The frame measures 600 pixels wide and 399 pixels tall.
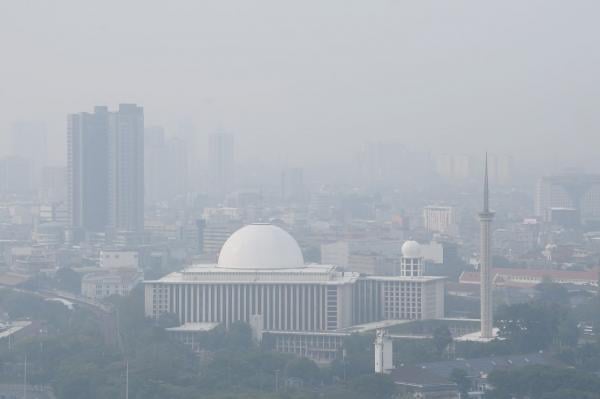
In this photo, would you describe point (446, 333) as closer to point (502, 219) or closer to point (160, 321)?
point (160, 321)

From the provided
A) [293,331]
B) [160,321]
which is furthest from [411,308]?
[160,321]

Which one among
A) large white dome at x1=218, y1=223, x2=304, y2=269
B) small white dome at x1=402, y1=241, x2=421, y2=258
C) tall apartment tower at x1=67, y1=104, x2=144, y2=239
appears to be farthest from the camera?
tall apartment tower at x1=67, y1=104, x2=144, y2=239

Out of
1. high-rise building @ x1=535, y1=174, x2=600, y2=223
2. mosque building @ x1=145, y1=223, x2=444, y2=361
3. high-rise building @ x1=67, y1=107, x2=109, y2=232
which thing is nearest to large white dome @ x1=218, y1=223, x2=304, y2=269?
mosque building @ x1=145, y1=223, x2=444, y2=361

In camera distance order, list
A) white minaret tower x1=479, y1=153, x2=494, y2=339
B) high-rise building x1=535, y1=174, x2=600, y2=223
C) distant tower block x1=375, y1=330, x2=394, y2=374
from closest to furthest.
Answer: distant tower block x1=375, y1=330, x2=394, y2=374, white minaret tower x1=479, y1=153, x2=494, y2=339, high-rise building x1=535, y1=174, x2=600, y2=223

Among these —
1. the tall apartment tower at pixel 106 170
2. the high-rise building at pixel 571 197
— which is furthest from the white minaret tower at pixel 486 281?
the tall apartment tower at pixel 106 170

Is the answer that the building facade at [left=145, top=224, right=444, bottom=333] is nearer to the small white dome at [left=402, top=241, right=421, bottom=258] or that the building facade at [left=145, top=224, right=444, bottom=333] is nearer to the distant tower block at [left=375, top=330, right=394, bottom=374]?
the small white dome at [left=402, top=241, right=421, bottom=258]

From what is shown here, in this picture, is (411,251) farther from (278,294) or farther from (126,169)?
(126,169)

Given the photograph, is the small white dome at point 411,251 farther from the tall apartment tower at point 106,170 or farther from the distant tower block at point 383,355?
the tall apartment tower at point 106,170
